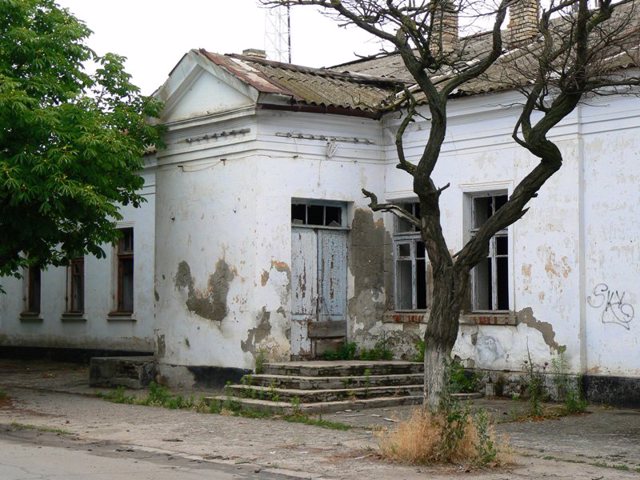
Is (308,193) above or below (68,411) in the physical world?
above

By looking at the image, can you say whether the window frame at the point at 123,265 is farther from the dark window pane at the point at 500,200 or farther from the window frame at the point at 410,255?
the dark window pane at the point at 500,200

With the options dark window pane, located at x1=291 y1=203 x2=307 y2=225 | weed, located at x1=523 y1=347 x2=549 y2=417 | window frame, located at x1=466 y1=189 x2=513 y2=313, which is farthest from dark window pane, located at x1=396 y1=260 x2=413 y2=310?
weed, located at x1=523 y1=347 x2=549 y2=417

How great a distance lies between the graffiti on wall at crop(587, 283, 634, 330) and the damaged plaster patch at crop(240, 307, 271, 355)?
501 cm

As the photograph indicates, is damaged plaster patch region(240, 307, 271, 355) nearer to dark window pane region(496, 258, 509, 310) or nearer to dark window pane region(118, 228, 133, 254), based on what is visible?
dark window pane region(496, 258, 509, 310)

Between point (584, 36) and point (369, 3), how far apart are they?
7.79 feet

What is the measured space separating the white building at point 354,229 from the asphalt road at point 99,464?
528 centimetres

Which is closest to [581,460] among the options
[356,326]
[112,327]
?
[356,326]

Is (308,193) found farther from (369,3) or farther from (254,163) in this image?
(369,3)

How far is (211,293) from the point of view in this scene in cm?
1759

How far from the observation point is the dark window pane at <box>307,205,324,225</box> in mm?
17859

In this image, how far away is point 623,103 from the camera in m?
15.2

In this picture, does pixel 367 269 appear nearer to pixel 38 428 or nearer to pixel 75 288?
pixel 38 428

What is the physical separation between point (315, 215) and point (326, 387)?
142 inches

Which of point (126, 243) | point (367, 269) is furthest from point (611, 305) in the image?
point (126, 243)
